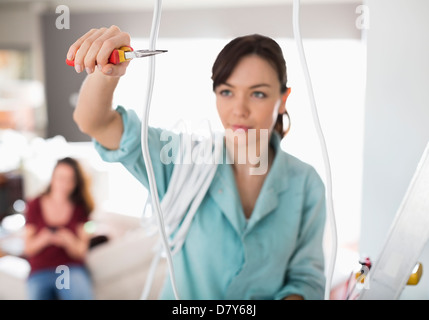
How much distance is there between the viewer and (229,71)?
50 centimetres

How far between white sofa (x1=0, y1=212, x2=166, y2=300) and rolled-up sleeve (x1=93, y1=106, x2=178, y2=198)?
0.45 meters

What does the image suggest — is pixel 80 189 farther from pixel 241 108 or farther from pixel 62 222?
pixel 241 108

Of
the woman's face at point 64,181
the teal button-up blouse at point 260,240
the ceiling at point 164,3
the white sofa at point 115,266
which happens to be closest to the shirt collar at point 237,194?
the teal button-up blouse at point 260,240

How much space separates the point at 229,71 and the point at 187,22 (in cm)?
10

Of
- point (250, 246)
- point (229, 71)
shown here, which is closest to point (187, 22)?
point (229, 71)

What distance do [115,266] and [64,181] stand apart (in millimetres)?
355

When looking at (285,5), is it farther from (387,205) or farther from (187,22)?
(387,205)

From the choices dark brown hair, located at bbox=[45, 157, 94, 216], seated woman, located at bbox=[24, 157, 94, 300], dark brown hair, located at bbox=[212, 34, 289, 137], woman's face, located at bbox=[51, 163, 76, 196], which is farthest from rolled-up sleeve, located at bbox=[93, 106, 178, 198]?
woman's face, located at bbox=[51, 163, 76, 196]

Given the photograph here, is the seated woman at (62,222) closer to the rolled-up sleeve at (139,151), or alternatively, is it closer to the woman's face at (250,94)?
the rolled-up sleeve at (139,151)

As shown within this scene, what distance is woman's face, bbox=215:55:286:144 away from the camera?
1.62 ft

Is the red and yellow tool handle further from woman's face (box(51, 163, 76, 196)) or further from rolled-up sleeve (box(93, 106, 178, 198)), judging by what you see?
woman's face (box(51, 163, 76, 196))

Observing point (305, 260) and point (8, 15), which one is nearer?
point (305, 260)

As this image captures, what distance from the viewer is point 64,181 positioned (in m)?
1.56

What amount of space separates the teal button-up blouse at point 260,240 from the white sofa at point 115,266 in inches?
16.8
